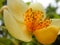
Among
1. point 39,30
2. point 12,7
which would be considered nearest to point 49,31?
point 39,30

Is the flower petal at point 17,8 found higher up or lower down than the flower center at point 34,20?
higher up

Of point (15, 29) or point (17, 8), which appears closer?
point (15, 29)

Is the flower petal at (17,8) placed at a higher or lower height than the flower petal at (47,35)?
higher

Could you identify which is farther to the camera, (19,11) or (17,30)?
(19,11)

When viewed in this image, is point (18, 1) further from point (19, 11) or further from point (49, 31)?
point (49, 31)

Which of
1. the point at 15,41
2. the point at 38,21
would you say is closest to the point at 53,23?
the point at 38,21

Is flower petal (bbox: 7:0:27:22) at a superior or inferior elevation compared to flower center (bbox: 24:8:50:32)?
superior

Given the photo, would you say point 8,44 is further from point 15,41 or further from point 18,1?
point 18,1

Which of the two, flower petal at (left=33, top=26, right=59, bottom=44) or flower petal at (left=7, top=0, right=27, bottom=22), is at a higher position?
flower petal at (left=7, top=0, right=27, bottom=22)
